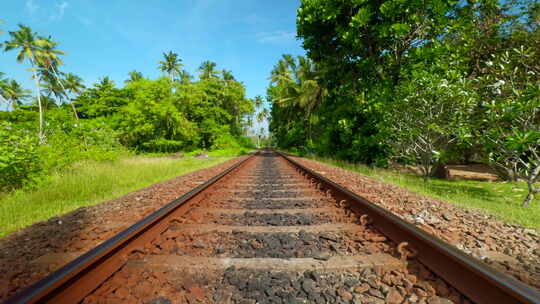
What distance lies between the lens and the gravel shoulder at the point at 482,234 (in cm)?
169

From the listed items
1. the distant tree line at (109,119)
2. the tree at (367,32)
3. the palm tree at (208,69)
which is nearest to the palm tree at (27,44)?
the distant tree line at (109,119)

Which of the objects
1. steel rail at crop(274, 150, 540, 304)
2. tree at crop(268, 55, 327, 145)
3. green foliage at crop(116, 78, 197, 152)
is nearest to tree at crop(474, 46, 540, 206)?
steel rail at crop(274, 150, 540, 304)

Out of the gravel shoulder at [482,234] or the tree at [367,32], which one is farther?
the tree at [367,32]

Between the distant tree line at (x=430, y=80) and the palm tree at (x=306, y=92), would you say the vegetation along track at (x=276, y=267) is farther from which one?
the palm tree at (x=306, y=92)

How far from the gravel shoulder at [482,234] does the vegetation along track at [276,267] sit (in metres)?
0.56

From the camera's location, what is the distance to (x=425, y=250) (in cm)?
167

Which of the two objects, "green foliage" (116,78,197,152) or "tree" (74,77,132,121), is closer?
"green foliage" (116,78,197,152)

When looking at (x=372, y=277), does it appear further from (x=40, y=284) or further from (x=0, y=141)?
(x=0, y=141)

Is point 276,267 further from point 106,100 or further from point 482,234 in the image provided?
point 106,100

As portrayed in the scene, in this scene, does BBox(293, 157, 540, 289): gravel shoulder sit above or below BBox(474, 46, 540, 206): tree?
below

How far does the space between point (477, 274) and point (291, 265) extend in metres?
1.12

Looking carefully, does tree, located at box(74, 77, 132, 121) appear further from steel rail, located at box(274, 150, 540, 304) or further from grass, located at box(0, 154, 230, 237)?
steel rail, located at box(274, 150, 540, 304)

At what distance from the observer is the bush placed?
424cm

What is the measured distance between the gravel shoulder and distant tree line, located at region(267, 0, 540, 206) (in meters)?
2.01
